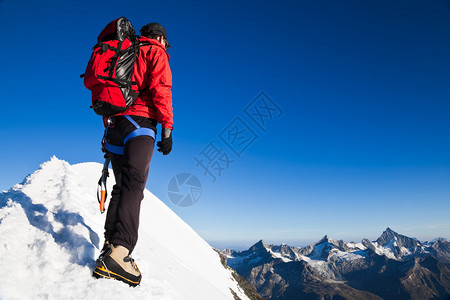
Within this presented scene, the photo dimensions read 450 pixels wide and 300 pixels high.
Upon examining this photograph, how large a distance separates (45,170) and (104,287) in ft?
33.9

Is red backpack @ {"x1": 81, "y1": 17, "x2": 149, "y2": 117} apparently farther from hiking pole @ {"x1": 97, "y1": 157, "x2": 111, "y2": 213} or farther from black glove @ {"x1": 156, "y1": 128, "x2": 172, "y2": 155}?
hiking pole @ {"x1": 97, "y1": 157, "x2": 111, "y2": 213}

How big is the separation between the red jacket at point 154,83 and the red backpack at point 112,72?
0.44 feet

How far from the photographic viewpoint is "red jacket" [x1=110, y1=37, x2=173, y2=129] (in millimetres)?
4141

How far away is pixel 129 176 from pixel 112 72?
63.6 inches

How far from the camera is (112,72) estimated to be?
392cm

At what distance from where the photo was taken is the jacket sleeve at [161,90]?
163 inches

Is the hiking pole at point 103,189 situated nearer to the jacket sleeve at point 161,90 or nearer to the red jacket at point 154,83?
the red jacket at point 154,83

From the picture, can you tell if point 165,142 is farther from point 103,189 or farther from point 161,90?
point 103,189

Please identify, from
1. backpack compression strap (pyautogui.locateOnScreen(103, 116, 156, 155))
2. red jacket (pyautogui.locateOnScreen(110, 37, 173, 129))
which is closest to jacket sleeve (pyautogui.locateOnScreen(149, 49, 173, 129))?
red jacket (pyautogui.locateOnScreen(110, 37, 173, 129))

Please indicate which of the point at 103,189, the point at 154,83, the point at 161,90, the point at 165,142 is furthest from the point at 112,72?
the point at 103,189

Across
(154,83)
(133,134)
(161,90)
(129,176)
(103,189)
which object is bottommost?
(129,176)

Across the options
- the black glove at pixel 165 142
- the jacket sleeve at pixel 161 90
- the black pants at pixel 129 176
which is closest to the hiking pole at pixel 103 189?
the black pants at pixel 129 176

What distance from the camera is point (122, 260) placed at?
3789mm

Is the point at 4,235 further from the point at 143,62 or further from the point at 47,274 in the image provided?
the point at 143,62
